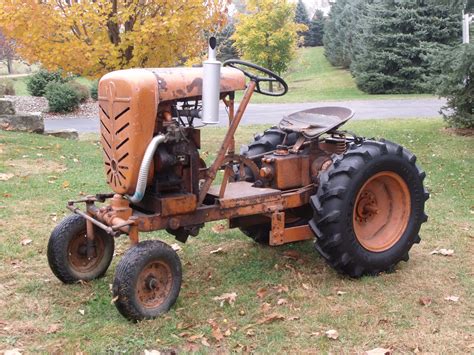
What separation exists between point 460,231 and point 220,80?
10.9 feet

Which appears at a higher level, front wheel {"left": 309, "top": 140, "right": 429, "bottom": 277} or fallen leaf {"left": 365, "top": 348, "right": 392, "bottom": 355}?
front wheel {"left": 309, "top": 140, "right": 429, "bottom": 277}

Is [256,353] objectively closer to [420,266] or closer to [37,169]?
[420,266]

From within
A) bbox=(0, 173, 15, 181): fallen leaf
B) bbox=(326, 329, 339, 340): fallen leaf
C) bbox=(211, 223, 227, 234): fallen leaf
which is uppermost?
bbox=(0, 173, 15, 181): fallen leaf

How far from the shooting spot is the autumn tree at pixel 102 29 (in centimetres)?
868

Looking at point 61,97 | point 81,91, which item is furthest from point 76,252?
point 81,91

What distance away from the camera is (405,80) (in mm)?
25969

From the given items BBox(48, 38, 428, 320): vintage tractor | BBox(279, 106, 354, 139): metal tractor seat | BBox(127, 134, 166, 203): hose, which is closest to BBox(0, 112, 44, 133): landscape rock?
BBox(48, 38, 428, 320): vintage tractor

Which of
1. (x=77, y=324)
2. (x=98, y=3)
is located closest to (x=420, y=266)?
(x=77, y=324)

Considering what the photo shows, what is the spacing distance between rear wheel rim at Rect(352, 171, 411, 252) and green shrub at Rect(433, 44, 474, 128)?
7006mm

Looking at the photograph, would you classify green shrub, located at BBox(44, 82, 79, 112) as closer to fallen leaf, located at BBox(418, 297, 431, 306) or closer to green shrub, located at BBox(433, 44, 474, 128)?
green shrub, located at BBox(433, 44, 474, 128)

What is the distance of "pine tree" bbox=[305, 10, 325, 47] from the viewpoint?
55.1 meters

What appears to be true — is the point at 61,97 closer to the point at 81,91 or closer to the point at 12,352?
the point at 81,91

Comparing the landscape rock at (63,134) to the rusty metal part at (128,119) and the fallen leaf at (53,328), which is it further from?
the fallen leaf at (53,328)

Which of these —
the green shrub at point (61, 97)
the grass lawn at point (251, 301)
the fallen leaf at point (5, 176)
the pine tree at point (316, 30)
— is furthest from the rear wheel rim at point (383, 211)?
the pine tree at point (316, 30)
